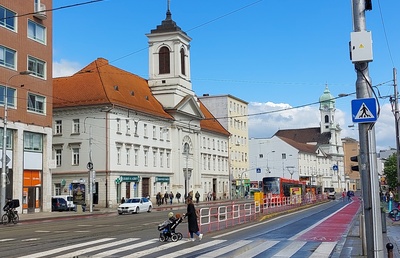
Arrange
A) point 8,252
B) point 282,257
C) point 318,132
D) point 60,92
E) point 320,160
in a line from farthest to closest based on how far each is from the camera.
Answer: point 318,132 → point 320,160 → point 60,92 → point 8,252 → point 282,257

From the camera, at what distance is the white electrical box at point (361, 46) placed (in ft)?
31.5

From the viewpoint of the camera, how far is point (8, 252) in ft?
52.5

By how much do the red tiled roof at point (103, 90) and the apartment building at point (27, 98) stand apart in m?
14.8

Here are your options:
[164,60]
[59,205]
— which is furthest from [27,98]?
[164,60]

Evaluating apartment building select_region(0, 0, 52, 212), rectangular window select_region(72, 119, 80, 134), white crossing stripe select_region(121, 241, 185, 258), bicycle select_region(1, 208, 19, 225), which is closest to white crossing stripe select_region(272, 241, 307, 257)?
white crossing stripe select_region(121, 241, 185, 258)

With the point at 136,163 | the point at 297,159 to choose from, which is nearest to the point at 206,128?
the point at 136,163

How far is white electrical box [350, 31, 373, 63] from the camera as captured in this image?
9594mm

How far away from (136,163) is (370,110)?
5847cm

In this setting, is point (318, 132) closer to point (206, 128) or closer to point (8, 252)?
point (206, 128)

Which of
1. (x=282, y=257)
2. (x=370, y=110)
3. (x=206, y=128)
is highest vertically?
(x=206, y=128)

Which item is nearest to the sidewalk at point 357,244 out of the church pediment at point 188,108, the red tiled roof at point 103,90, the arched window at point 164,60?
the red tiled roof at point 103,90

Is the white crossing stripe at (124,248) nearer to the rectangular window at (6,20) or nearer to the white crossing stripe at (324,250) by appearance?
the white crossing stripe at (324,250)

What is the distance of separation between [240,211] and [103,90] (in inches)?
1262

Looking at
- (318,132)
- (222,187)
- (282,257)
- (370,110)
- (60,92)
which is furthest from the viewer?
(318,132)
